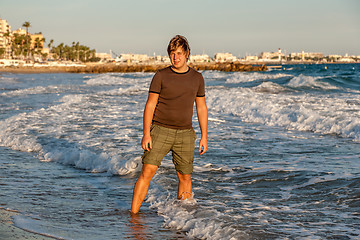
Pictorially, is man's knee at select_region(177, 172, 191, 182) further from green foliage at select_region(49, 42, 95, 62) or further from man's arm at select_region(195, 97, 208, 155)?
green foliage at select_region(49, 42, 95, 62)

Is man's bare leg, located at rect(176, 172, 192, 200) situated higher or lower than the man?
lower

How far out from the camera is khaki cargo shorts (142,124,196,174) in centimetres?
477

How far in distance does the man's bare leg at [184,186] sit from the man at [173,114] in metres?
0.03

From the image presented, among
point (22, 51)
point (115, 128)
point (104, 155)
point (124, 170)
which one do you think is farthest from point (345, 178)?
point (22, 51)

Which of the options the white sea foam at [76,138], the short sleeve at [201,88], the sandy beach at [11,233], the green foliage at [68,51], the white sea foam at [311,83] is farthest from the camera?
the green foliage at [68,51]

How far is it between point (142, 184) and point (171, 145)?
522 mm

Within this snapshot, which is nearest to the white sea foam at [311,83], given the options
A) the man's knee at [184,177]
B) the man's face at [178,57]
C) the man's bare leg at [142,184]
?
the man's knee at [184,177]

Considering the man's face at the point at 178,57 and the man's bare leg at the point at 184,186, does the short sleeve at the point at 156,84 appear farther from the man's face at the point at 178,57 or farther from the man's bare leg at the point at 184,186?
the man's bare leg at the point at 184,186

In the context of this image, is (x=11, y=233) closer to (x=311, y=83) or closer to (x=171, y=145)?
(x=171, y=145)

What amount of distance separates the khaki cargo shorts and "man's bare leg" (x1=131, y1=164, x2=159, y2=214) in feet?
0.25

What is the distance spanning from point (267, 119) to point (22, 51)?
525 feet

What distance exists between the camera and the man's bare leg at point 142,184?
4.86 m

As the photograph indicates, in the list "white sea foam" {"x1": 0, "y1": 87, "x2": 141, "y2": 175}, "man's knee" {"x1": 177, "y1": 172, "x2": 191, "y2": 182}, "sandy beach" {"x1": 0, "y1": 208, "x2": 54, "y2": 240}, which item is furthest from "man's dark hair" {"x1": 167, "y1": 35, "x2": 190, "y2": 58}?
"white sea foam" {"x1": 0, "y1": 87, "x2": 141, "y2": 175}

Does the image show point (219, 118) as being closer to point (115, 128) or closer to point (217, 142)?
point (115, 128)
